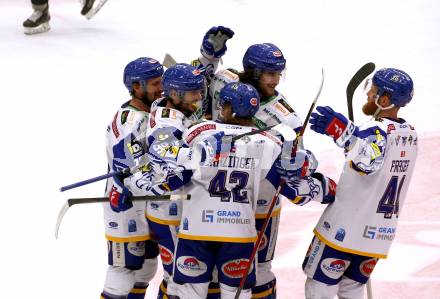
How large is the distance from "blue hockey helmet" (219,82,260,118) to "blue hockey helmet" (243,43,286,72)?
45 centimetres

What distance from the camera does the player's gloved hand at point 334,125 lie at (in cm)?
382

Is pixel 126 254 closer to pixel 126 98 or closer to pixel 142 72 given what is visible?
pixel 142 72

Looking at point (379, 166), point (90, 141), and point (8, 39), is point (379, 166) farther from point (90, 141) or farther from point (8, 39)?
point (8, 39)

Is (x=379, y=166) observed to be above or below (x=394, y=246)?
above

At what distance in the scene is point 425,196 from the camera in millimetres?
6203


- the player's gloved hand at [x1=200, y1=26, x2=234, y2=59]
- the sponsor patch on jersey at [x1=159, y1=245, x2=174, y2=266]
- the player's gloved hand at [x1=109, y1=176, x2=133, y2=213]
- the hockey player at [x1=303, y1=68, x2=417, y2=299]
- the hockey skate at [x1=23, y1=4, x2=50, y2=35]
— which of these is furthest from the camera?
the hockey skate at [x1=23, y1=4, x2=50, y2=35]

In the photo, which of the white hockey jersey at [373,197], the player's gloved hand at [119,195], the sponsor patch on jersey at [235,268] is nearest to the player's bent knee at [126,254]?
the player's gloved hand at [119,195]

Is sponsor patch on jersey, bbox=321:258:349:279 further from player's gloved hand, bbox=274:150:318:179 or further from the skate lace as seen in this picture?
the skate lace

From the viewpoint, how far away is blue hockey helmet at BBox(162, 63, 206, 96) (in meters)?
3.97

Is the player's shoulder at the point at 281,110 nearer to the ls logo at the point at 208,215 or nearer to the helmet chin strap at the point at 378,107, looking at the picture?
the helmet chin strap at the point at 378,107

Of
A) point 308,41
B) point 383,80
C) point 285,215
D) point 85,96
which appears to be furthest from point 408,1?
point 383,80

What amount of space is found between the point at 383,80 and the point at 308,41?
508 centimetres

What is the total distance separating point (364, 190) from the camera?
4.06 meters

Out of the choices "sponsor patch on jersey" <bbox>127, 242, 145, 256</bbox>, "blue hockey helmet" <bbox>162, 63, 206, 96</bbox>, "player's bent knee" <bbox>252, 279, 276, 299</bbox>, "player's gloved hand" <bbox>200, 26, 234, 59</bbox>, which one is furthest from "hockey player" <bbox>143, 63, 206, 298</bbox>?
"player's gloved hand" <bbox>200, 26, 234, 59</bbox>
